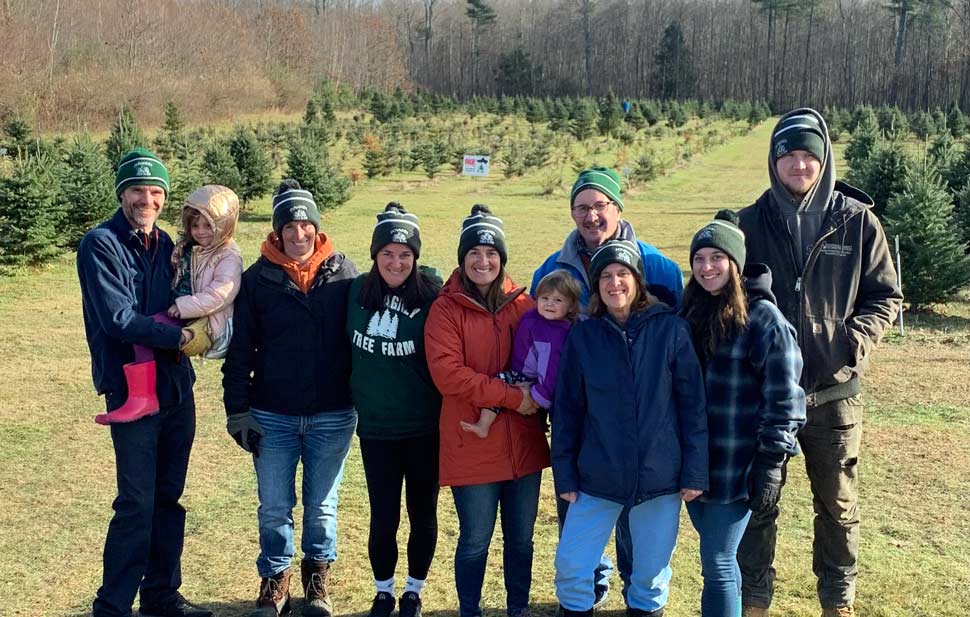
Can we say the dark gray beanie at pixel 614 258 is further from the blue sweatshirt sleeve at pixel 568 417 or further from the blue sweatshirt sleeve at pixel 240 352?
the blue sweatshirt sleeve at pixel 240 352

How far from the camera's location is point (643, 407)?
3.18 metres

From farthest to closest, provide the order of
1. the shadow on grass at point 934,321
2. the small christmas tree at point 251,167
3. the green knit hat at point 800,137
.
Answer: the small christmas tree at point 251,167, the shadow on grass at point 934,321, the green knit hat at point 800,137

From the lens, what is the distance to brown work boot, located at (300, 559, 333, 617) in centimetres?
389

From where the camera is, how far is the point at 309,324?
3688 millimetres

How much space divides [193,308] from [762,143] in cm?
3772

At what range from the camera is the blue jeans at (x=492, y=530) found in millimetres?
3559

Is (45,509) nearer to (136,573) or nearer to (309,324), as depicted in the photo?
(136,573)

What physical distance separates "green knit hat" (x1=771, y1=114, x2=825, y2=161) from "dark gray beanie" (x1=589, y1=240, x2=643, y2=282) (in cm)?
74


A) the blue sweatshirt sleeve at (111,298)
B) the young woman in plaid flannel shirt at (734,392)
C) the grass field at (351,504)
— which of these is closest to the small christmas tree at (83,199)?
the grass field at (351,504)

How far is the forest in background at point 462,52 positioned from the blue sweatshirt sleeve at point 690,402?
3114 centimetres

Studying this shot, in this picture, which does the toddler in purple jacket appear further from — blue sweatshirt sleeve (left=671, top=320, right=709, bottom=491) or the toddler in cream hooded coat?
the toddler in cream hooded coat

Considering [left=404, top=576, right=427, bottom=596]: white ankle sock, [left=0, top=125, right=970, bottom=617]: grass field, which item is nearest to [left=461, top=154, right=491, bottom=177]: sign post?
[left=0, top=125, right=970, bottom=617]: grass field

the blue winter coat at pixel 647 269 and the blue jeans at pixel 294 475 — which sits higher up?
the blue winter coat at pixel 647 269

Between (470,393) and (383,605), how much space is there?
109cm
